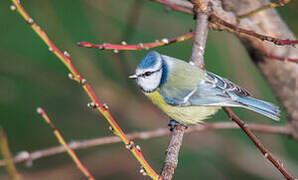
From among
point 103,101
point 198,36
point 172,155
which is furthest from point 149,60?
point 103,101

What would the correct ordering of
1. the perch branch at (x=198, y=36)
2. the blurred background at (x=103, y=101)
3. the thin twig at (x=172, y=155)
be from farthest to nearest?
the blurred background at (x=103, y=101), the perch branch at (x=198, y=36), the thin twig at (x=172, y=155)

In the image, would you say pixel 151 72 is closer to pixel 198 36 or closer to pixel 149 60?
pixel 149 60

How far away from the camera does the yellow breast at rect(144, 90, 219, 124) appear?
1.92 meters

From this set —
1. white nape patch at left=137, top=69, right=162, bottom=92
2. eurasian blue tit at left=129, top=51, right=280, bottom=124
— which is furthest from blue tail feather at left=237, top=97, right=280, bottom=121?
white nape patch at left=137, top=69, right=162, bottom=92

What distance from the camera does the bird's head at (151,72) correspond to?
1.93 metres

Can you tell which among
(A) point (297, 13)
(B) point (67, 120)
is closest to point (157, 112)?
(B) point (67, 120)

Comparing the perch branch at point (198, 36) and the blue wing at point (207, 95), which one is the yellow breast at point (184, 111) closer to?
the blue wing at point (207, 95)

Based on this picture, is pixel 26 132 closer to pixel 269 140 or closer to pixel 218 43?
pixel 218 43

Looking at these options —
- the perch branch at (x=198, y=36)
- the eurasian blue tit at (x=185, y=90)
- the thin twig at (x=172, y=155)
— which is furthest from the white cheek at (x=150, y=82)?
the thin twig at (x=172, y=155)

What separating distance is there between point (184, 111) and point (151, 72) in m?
0.24

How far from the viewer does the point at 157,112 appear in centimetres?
281

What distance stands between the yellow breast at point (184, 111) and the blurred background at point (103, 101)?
431mm

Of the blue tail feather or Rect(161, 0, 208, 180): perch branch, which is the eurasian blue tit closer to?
the blue tail feather

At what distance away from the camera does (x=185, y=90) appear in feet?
6.34
